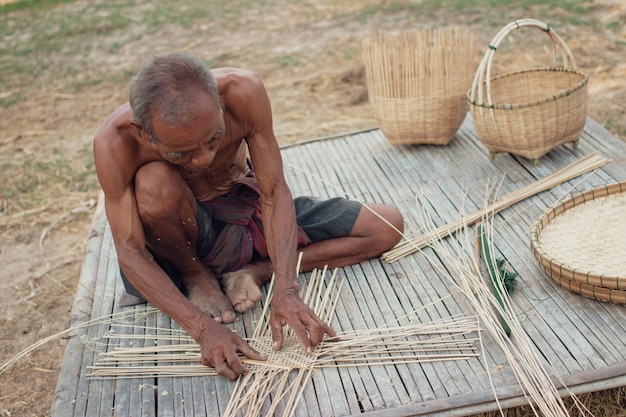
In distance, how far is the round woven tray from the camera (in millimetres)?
2326

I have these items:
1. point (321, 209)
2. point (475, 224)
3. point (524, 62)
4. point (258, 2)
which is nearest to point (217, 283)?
point (321, 209)

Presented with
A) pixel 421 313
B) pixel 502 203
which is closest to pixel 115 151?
pixel 421 313

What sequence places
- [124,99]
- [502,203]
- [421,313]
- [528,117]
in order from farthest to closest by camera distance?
[124,99] → [528,117] → [502,203] → [421,313]

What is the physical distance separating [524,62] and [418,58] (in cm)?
211

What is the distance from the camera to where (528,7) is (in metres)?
6.62

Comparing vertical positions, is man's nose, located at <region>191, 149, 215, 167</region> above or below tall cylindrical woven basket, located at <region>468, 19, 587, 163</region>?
above

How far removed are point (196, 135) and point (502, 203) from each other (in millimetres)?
1569

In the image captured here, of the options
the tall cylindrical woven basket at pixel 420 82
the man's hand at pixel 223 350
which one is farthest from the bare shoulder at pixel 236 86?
the tall cylindrical woven basket at pixel 420 82

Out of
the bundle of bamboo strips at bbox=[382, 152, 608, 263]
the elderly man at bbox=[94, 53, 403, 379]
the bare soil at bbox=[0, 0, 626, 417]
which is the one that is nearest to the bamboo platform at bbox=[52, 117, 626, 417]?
the bundle of bamboo strips at bbox=[382, 152, 608, 263]

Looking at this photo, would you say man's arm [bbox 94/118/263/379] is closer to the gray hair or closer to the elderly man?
the elderly man

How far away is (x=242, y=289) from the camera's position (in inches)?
105

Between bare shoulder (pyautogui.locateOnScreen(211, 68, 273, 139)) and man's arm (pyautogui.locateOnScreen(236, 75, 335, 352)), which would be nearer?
man's arm (pyautogui.locateOnScreen(236, 75, 335, 352))

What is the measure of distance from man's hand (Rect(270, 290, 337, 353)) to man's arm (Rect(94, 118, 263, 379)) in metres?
0.12

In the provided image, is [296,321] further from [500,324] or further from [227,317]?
[500,324]
